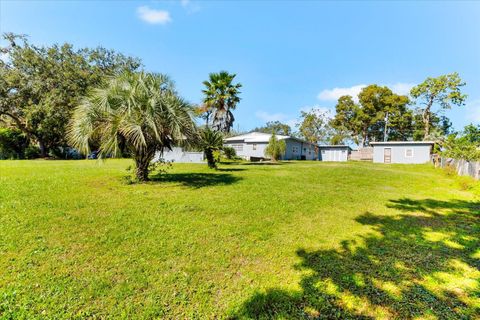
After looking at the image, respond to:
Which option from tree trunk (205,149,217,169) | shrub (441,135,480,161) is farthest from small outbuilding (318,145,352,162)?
tree trunk (205,149,217,169)

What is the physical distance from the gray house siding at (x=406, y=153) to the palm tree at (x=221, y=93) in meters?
16.0

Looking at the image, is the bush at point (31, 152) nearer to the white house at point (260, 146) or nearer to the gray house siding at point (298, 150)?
the white house at point (260, 146)

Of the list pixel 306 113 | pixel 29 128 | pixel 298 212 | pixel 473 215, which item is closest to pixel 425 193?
pixel 473 215

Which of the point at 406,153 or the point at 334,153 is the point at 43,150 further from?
the point at 406,153

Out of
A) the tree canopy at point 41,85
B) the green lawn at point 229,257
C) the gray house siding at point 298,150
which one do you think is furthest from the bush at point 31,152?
the gray house siding at point 298,150

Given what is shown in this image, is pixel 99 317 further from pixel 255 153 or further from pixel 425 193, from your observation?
pixel 255 153

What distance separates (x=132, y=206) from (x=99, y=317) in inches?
125

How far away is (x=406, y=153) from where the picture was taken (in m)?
24.2

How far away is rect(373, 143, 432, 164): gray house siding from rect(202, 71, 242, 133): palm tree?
1595 centimetres

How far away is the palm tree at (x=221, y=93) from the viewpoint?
2217cm

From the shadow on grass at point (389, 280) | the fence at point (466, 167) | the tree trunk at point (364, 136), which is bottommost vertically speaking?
the shadow on grass at point (389, 280)

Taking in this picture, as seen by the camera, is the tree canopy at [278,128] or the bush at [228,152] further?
the tree canopy at [278,128]

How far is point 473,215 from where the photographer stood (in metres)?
5.62

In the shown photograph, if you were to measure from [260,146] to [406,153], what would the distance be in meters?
14.5
